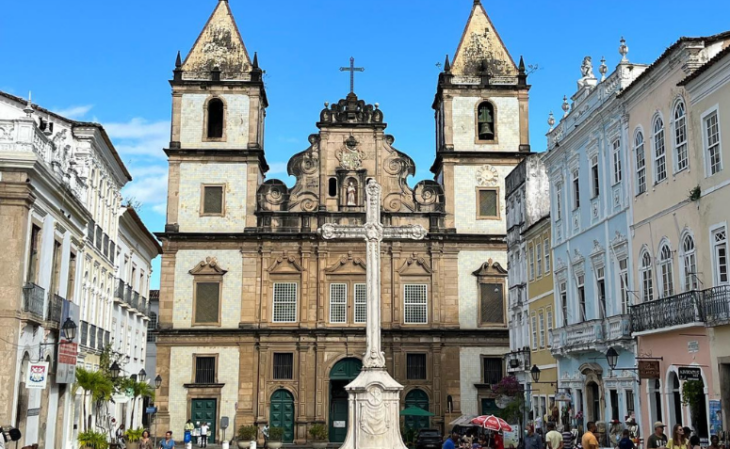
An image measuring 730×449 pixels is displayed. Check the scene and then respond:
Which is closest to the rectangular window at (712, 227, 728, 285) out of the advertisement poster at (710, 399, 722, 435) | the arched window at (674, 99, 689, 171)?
the arched window at (674, 99, 689, 171)

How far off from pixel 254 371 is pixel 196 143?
12847 mm

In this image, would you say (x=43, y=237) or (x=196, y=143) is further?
(x=196, y=143)

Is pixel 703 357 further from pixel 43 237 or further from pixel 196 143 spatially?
pixel 196 143

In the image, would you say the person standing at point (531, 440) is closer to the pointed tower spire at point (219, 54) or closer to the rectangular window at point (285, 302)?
the rectangular window at point (285, 302)

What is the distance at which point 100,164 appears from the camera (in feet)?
110

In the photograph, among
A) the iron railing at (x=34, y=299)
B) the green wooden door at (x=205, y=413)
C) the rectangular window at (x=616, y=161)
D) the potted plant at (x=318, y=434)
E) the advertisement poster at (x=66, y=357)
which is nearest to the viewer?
the iron railing at (x=34, y=299)

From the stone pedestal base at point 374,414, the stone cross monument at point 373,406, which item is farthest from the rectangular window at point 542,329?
the stone pedestal base at point 374,414

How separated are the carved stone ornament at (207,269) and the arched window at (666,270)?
2787 cm

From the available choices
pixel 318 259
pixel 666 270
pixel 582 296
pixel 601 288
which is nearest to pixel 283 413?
pixel 318 259

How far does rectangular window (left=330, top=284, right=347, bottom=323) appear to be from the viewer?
46.6 metres

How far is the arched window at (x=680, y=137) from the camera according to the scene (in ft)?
72.2

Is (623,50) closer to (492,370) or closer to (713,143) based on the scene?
(713,143)

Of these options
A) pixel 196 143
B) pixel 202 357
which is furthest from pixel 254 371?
pixel 196 143

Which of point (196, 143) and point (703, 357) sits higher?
point (196, 143)
